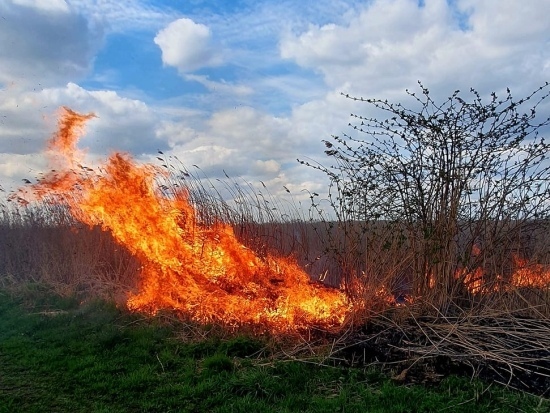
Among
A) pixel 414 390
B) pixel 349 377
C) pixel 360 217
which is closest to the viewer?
pixel 414 390

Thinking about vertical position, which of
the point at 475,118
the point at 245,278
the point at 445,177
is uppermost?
the point at 475,118

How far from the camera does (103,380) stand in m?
5.89

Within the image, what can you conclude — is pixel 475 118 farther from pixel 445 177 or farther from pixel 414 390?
pixel 414 390

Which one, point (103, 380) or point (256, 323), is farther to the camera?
point (256, 323)

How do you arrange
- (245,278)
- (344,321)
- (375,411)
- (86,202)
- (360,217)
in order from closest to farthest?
(375,411)
(344,321)
(360,217)
(245,278)
(86,202)

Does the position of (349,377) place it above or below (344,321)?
below

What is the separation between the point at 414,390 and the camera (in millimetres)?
5219

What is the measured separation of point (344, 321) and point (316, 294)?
99 cm

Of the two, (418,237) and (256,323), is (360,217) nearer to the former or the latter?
(418,237)

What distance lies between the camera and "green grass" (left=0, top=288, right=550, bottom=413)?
16.3 feet

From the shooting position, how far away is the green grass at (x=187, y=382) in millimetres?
4957

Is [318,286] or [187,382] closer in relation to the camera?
[187,382]

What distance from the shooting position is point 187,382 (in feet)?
18.5

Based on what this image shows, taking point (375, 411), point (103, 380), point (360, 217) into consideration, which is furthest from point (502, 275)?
point (103, 380)
